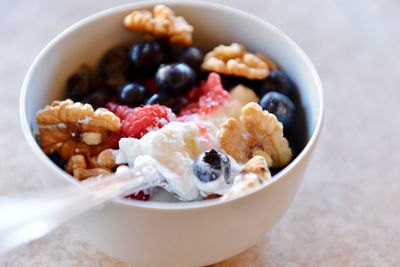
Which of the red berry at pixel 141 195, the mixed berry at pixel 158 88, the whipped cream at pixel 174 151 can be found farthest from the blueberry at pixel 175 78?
the red berry at pixel 141 195

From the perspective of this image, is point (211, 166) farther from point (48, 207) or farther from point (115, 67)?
point (115, 67)

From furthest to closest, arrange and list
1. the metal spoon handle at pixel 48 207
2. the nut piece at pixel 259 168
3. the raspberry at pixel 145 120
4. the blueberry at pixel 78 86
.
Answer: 1. the blueberry at pixel 78 86
2. the raspberry at pixel 145 120
3. the nut piece at pixel 259 168
4. the metal spoon handle at pixel 48 207

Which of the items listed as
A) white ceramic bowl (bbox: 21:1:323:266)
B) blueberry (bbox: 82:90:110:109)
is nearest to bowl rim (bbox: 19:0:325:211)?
white ceramic bowl (bbox: 21:1:323:266)

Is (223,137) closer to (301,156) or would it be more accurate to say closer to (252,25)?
(301,156)

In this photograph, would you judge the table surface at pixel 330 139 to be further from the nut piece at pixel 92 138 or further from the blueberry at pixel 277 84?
the blueberry at pixel 277 84

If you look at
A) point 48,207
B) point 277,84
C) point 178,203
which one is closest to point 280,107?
point 277,84

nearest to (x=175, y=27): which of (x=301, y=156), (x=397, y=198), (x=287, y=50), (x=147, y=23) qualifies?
(x=147, y=23)

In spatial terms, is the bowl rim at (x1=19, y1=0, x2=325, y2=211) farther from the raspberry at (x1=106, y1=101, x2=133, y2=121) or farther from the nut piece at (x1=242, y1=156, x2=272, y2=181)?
the raspberry at (x1=106, y1=101, x2=133, y2=121)
